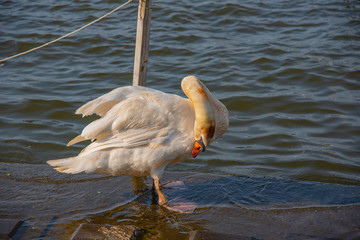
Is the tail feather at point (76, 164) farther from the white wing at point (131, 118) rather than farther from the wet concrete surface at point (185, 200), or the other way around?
the wet concrete surface at point (185, 200)

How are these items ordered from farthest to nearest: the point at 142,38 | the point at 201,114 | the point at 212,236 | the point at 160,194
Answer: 1. the point at 142,38
2. the point at 160,194
3. the point at 201,114
4. the point at 212,236

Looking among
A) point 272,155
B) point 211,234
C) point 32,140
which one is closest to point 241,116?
point 272,155

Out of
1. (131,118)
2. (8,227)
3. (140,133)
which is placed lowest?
(8,227)

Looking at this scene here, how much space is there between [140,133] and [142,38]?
3.67 feet

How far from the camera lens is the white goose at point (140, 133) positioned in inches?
161

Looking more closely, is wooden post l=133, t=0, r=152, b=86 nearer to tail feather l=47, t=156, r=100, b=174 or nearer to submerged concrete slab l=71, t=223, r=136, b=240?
tail feather l=47, t=156, r=100, b=174

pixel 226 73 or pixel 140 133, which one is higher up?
pixel 140 133

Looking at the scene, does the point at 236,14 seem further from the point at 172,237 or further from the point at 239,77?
the point at 172,237

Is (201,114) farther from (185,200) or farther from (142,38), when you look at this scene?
(142,38)

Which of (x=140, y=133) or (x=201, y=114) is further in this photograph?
(x=140, y=133)

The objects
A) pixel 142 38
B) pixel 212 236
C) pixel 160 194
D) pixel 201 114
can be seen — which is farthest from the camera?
pixel 142 38

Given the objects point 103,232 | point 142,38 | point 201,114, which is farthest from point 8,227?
point 142,38

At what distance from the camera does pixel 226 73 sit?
8.47 metres

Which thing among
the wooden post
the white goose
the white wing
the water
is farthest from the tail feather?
the water
